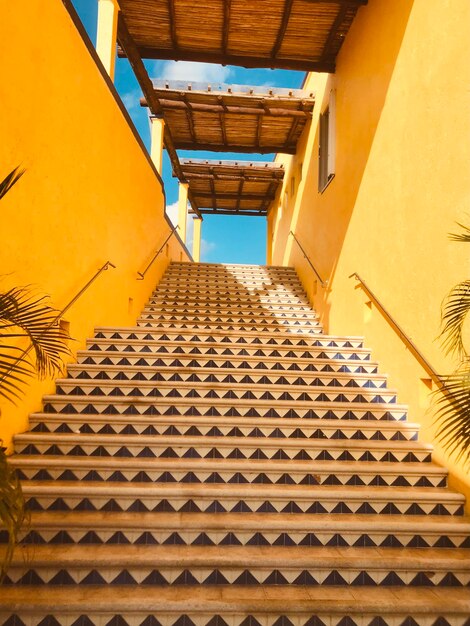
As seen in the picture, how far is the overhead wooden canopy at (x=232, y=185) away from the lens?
12719mm

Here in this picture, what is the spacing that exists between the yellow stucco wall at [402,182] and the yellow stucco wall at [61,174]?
3061mm

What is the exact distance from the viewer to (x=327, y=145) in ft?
25.1

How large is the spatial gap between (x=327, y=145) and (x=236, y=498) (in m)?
6.23

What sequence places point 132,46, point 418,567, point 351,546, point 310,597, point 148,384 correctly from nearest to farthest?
1. point 310,597
2. point 418,567
3. point 351,546
4. point 148,384
5. point 132,46

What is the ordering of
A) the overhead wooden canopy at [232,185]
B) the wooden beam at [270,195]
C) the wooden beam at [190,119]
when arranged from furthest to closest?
the wooden beam at [270,195], the overhead wooden canopy at [232,185], the wooden beam at [190,119]

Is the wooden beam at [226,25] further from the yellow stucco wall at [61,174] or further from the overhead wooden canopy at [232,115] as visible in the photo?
the yellow stucco wall at [61,174]

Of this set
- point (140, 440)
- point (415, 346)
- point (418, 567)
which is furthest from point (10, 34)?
point (418, 567)

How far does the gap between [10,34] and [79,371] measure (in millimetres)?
2863

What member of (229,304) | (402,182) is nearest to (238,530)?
(402,182)

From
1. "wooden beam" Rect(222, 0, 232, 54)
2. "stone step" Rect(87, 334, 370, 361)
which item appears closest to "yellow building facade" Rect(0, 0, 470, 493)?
"stone step" Rect(87, 334, 370, 361)

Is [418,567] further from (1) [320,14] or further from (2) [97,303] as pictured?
(1) [320,14]

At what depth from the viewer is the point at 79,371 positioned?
4.53 meters

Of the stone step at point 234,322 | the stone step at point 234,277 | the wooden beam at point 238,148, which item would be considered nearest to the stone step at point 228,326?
the stone step at point 234,322

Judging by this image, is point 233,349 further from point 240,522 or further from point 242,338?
point 240,522
